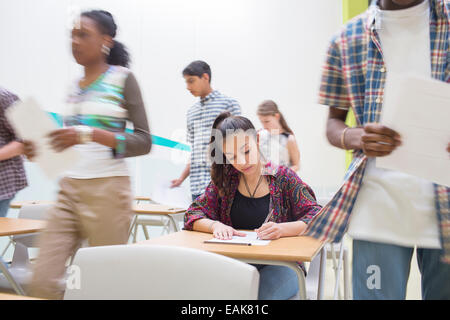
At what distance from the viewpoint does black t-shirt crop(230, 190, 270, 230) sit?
2.04 m

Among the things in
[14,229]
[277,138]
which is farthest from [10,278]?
[277,138]

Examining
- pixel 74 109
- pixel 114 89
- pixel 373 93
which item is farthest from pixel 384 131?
pixel 74 109

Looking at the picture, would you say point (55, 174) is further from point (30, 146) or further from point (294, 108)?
point (294, 108)

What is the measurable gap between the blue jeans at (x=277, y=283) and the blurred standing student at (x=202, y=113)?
4.89 feet

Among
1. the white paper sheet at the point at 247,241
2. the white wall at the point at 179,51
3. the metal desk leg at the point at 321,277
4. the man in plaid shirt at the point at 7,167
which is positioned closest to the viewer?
the white paper sheet at the point at 247,241

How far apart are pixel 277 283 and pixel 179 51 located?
4311 millimetres

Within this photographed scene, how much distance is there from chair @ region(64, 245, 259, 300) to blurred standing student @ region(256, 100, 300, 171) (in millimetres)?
2754

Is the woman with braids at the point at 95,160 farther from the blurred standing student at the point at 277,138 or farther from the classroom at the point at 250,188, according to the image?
the blurred standing student at the point at 277,138

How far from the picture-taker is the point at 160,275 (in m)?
0.91

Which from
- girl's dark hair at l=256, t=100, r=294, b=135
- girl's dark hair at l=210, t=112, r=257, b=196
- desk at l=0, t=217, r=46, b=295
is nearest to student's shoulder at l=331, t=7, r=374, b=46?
girl's dark hair at l=210, t=112, r=257, b=196

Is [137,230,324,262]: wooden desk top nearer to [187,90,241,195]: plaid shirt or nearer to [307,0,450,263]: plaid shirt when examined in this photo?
[307,0,450,263]: plaid shirt

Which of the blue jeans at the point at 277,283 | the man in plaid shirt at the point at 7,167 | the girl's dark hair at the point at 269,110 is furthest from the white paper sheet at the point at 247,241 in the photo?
the girl's dark hair at the point at 269,110

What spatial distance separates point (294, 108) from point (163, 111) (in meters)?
1.65

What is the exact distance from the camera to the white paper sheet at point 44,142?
4.19 ft
